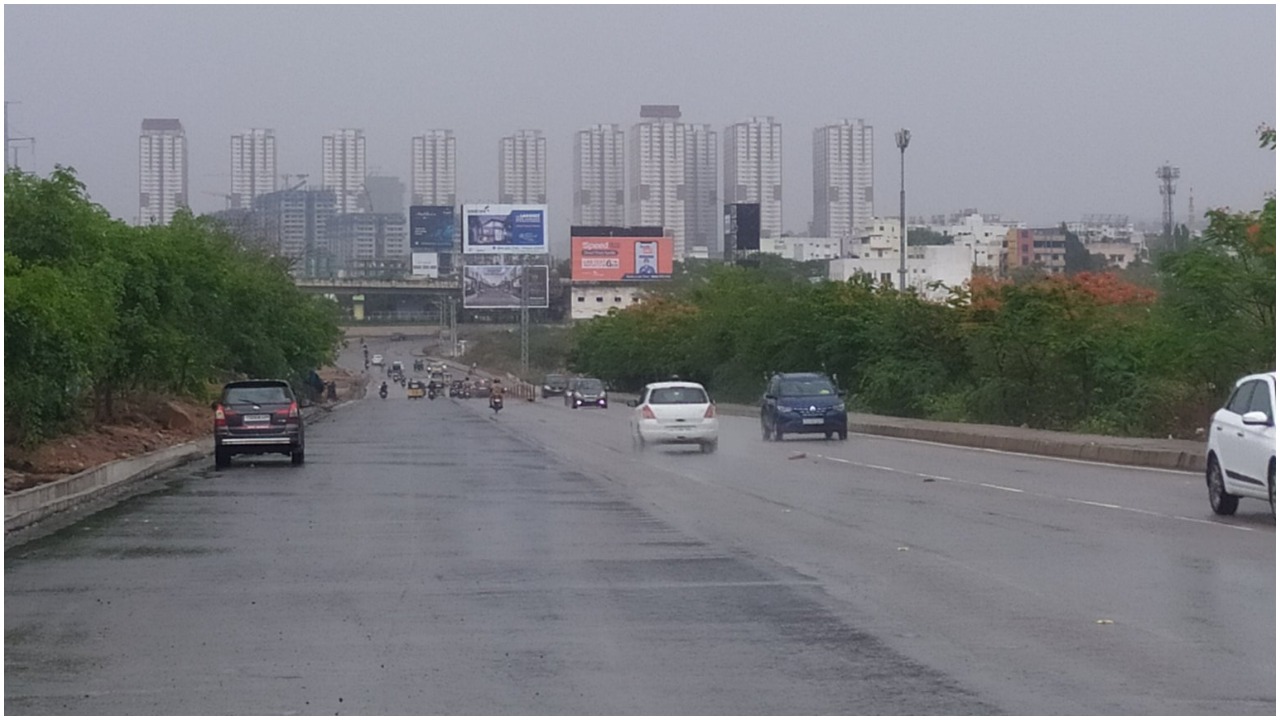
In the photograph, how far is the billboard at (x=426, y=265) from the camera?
169 m

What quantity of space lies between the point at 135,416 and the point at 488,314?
148 m

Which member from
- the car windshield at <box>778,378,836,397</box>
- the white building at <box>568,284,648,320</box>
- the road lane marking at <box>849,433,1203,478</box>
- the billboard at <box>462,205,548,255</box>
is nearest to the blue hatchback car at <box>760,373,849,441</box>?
the car windshield at <box>778,378,836,397</box>

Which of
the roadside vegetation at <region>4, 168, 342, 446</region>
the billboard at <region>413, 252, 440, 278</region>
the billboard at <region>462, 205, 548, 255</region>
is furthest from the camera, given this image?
the billboard at <region>413, 252, 440, 278</region>

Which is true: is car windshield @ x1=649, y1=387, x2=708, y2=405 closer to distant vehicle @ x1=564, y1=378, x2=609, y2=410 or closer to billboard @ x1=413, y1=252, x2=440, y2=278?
distant vehicle @ x1=564, y1=378, x2=609, y2=410

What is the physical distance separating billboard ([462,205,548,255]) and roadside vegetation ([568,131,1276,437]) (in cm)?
2668

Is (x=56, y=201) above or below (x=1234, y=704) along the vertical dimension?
above

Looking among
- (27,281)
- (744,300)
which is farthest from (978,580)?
(744,300)

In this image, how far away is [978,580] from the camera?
48.0ft

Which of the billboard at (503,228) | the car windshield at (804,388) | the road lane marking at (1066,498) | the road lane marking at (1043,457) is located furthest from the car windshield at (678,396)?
the billboard at (503,228)

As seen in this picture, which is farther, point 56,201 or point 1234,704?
point 56,201

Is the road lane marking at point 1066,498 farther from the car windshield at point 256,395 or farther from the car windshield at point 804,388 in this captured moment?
the car windshield at point 256,395

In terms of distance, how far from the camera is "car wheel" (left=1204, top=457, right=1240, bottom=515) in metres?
20.2

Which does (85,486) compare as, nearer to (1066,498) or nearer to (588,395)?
(1066,498)

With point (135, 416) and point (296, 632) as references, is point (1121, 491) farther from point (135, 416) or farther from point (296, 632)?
point (135, 416)
